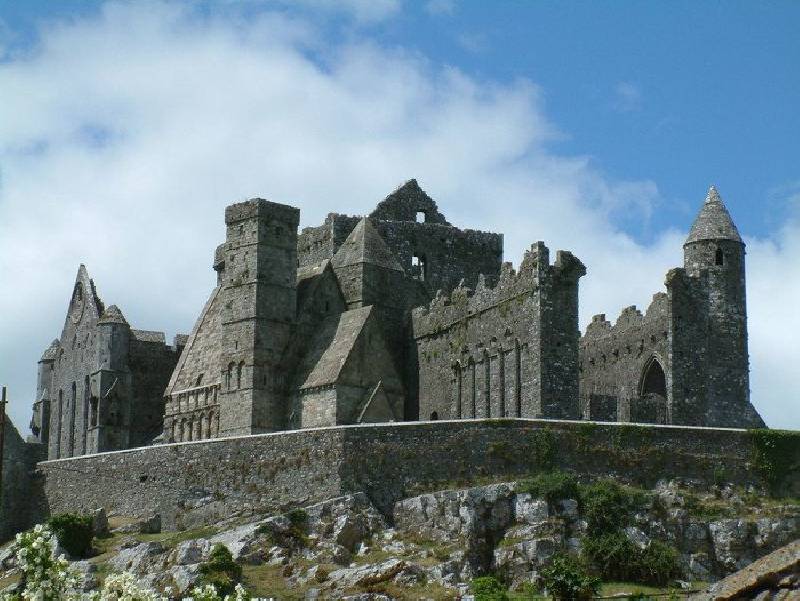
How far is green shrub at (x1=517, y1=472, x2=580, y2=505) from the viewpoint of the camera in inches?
2398

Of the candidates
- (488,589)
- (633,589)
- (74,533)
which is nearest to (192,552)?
(74,533)

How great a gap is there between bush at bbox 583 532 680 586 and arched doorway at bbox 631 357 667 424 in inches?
481

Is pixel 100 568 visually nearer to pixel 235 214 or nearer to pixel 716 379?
pixel 235 214

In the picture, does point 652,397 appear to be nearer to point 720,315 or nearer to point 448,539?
point 720,315

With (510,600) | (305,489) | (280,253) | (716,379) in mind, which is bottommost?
(510,600)

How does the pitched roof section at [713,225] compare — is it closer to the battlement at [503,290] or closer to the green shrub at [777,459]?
the battlement at [503,290]

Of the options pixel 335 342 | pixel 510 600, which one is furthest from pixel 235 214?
pixel 510 600

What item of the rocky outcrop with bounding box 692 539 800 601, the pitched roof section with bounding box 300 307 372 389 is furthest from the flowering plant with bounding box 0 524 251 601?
the pitched roof section with bounding box 300 307 372 389

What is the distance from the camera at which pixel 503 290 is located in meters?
72.4

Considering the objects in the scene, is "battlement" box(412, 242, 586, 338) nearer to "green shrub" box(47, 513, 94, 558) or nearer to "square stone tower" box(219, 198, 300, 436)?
"square stone tower" box(219, 198, 300, 436)

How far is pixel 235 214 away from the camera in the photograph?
7706 cm

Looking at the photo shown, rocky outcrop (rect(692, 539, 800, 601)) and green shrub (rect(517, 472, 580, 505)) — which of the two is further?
green shrub (rect(517, 472, 580, 505))

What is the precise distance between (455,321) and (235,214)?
11.3m

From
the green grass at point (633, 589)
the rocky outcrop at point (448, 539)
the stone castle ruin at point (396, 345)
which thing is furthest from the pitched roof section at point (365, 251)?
the green grass at point (633, 589)
